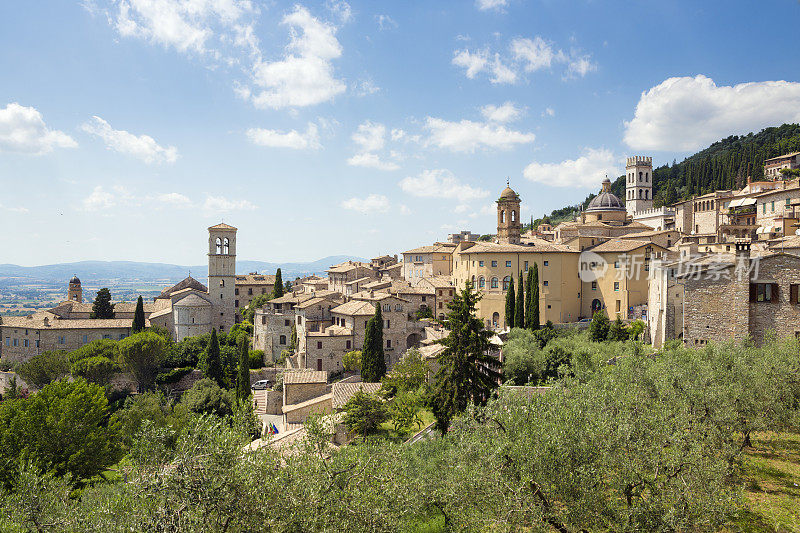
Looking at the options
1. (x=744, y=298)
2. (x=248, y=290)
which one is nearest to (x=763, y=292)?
(x=744, y=298)

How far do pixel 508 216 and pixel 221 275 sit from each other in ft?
120

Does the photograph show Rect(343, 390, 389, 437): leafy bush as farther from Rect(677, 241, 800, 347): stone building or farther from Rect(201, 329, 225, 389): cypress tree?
Rect(201, 329, 225, 389): cypress tree

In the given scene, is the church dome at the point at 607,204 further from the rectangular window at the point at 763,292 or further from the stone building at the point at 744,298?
the rectangular window at the point at 763,292

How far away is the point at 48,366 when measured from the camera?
45.5 m

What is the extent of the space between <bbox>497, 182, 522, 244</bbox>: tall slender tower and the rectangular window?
2928cm

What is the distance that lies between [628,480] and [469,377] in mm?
12566

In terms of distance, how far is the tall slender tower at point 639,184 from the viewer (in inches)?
3681

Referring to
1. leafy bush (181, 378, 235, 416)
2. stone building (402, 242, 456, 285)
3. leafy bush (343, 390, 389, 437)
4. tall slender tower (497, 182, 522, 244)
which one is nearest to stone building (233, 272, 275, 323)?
stone building (402, 242, 456, 285)

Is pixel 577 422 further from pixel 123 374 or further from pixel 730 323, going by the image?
pixel 123 374

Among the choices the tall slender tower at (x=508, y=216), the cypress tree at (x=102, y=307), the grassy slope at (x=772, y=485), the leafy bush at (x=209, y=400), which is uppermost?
the tall slender tower at (x=508, y=216)

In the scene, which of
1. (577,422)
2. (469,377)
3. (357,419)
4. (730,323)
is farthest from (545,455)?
(730,323)

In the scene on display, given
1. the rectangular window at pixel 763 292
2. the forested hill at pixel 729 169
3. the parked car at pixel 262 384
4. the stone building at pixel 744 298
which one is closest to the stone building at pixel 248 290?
the parked car at pixel 262 384

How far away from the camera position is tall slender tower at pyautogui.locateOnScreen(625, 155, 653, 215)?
307 feet

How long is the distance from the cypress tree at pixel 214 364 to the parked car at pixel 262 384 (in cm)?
364
